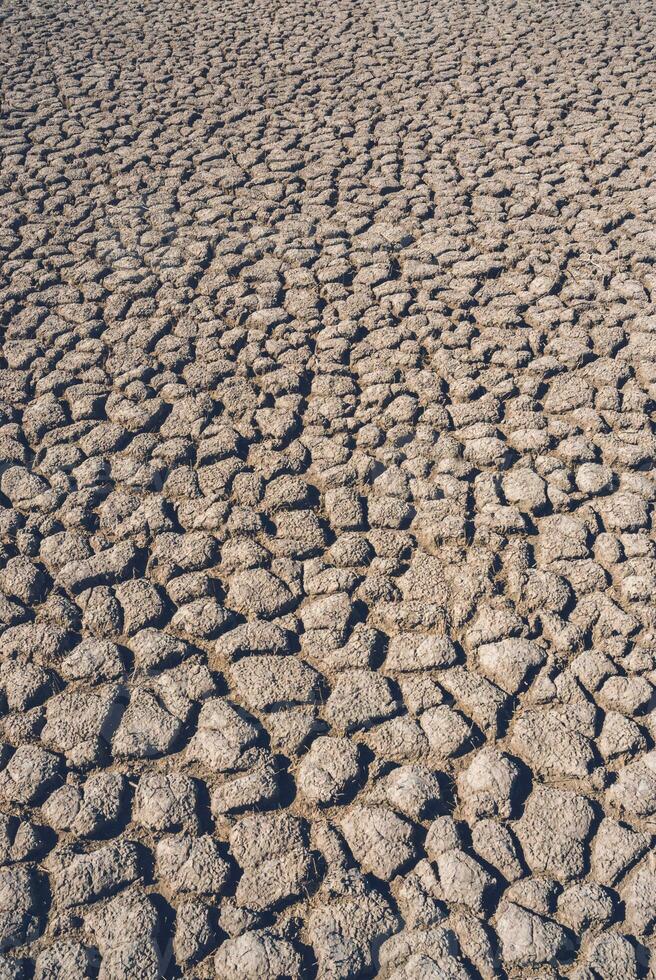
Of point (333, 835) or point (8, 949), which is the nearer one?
point (8, 949)

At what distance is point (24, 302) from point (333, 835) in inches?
124

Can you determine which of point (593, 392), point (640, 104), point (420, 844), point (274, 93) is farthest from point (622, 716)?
point (274, 93)

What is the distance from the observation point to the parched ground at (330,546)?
1984 mm

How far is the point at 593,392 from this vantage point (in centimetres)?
338

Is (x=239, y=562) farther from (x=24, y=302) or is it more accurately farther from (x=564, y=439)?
(x=24, y=302)

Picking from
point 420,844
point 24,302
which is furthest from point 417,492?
point 24,302

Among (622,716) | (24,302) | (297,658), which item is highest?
(24,302)

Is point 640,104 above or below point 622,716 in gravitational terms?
above

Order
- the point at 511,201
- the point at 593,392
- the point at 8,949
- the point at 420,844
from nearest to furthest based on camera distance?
the point at 8,949 → the point at 420,844 → the point at 593,392 → the point at 511,201

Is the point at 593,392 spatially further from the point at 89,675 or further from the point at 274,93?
the point at 274,93

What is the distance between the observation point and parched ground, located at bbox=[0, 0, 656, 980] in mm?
1984

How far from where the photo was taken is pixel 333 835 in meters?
2.10

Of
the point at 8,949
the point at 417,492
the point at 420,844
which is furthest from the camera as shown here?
the point at 417,492

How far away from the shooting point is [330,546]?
2867 mm
